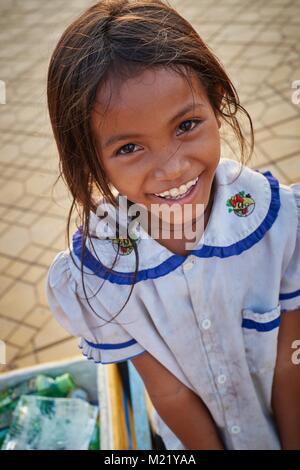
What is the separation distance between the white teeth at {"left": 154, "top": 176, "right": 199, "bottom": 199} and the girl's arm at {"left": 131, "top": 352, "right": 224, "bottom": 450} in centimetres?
42

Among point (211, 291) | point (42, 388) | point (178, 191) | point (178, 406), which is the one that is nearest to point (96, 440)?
point (42, 388)

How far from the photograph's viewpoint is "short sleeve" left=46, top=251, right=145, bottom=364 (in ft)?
3.52

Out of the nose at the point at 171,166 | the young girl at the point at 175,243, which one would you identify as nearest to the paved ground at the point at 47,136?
Answer: the young girl at the point at 175,243

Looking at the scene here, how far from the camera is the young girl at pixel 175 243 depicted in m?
0.84

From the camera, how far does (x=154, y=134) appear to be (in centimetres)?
83

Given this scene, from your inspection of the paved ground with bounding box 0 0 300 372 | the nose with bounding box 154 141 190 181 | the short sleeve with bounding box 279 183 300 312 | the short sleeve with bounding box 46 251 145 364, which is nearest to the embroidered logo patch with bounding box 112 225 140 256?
the short sleeve with bounding box 46 251 145 364

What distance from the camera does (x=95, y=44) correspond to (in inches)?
33.1

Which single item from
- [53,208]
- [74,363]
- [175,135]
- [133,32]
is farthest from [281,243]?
[53,208]

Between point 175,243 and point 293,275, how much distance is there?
0.27m

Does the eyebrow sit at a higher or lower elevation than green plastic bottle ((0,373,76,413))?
higher

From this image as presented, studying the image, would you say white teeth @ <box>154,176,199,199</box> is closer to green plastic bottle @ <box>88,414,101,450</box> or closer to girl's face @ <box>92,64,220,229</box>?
girl's face @ <box>92,64,220,229</box>

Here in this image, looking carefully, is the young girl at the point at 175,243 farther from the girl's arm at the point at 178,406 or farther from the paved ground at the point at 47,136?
the paved ground at the point at 47,136

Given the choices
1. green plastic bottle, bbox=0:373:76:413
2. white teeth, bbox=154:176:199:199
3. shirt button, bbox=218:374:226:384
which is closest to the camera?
white teeth, bbox=154:176:199:199

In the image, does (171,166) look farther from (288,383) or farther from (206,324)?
(288,383)
